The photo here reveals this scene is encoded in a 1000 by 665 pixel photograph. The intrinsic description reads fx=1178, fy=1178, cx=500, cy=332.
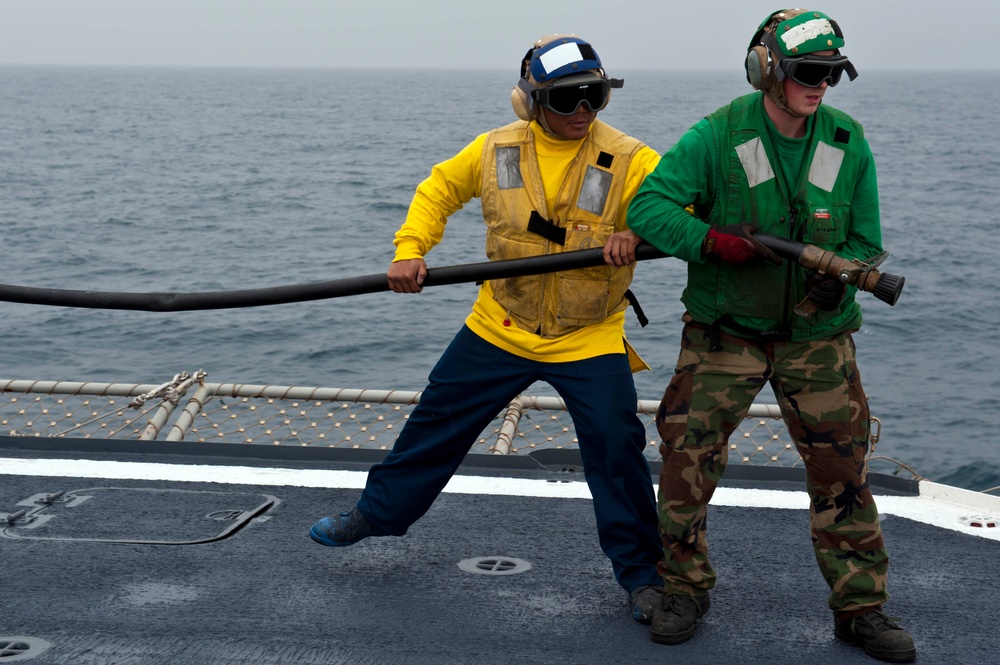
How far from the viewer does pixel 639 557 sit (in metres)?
3.89

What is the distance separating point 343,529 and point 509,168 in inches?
56.6

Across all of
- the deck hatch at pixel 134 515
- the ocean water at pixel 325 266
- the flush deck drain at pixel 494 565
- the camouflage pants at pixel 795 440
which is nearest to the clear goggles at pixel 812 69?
the camouflage pants at pixel 795 440

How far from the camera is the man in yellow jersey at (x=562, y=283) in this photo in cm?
376

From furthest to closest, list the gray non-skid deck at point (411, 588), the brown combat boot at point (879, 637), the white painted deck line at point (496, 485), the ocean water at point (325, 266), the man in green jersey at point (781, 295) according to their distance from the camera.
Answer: the ocean water at point (325, 266) → the white painted deck line at point (496, 485) → the gray non-skid deck at point (411, 588) → the brown combat boot at point (879, 637) → the man in green jersey at point (781, 295)

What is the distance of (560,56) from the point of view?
12.1 feet

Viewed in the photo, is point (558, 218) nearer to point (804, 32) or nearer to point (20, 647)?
point (804, 32)

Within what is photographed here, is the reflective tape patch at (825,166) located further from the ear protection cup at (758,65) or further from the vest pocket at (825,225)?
the ear protection cup at (758,65)

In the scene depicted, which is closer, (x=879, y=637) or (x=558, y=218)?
(x=879, y=637)

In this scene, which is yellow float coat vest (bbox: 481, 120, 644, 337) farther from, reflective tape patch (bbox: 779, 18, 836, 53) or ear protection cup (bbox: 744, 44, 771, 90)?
reflective tape patch (bbox: 779, 18, 836, 53)

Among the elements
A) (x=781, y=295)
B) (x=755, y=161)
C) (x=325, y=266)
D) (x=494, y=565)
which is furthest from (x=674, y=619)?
(x=325, y=266)

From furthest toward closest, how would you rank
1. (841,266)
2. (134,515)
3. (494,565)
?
(134,515)
(494,565)
(841,266)

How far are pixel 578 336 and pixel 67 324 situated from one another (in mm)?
19635

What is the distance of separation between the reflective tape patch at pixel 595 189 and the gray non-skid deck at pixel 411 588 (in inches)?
52.2

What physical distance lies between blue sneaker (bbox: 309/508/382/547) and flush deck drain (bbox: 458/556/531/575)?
0.35m
